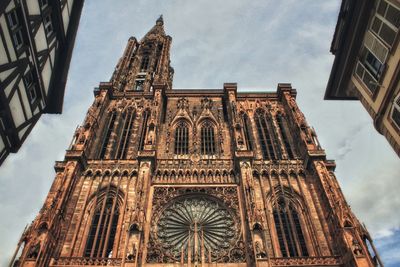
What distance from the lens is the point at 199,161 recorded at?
74.7 ft

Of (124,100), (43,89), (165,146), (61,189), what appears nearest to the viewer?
(43,89)

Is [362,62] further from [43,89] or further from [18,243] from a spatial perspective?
[18,243]

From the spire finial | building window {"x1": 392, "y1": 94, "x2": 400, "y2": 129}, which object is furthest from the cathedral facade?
the spire finial

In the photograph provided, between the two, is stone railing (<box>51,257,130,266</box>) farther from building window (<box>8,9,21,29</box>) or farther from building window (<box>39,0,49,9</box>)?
building window (<box>39,0,49,9</box>)

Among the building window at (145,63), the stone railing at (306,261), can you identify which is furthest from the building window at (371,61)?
the building window at (145,63)

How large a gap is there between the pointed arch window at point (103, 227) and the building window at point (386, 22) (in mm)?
16998

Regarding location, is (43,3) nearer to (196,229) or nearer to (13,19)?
(13,19)

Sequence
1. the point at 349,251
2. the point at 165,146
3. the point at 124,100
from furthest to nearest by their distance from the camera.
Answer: the point at 124,100, the point at 165,146, the point at 349,251

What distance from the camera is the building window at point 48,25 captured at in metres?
10.8

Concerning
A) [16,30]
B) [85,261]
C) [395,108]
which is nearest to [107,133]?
[85,261]

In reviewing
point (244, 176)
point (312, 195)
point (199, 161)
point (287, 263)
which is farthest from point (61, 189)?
point (312, 195)

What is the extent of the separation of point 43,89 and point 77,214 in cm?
1079

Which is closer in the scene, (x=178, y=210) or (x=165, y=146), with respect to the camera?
(x=178, y=210)

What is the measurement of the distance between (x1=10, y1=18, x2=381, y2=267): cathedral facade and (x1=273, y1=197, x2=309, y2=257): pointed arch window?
2.6 inches
